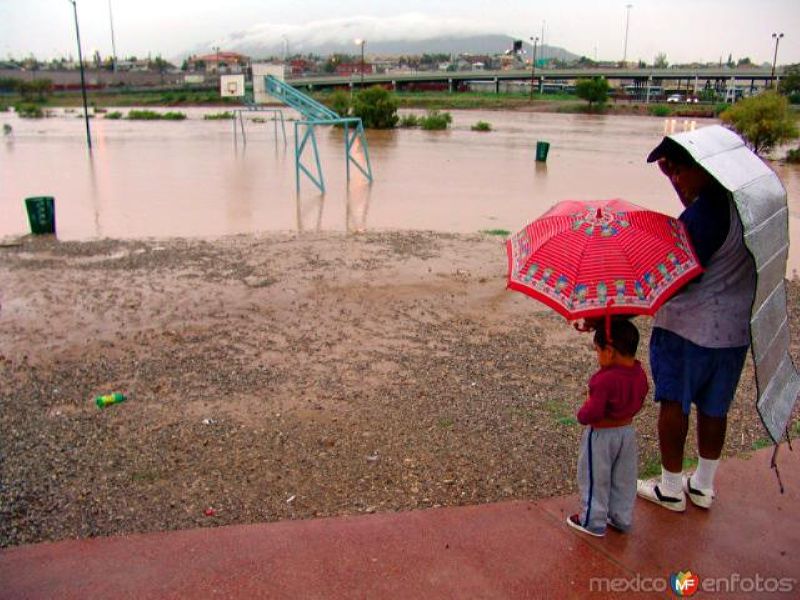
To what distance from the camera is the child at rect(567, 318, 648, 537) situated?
9.27 ft

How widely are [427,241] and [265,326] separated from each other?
435 cm

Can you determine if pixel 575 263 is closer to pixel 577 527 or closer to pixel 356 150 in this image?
pixel 577 527

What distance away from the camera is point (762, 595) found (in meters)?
2.79

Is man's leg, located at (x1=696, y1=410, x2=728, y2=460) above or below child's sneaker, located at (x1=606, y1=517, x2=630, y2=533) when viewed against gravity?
above

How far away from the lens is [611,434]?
295 centimetres

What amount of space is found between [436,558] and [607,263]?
4.51 ft

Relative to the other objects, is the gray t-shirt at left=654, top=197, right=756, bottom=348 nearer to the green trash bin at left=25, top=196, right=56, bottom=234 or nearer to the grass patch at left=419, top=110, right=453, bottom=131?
the green trash bin at left=25, top=196, right=56, bottom=234

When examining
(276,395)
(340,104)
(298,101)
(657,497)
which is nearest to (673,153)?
(657,497)

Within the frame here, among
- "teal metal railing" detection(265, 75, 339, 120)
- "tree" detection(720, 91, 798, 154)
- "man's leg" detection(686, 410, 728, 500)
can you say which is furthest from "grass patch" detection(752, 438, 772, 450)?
"tree" detection(720, 91, 798, 154)

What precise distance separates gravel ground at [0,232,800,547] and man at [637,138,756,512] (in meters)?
0.77

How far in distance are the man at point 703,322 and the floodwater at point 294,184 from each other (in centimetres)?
752

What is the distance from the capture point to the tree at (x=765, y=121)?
2570 centimetres

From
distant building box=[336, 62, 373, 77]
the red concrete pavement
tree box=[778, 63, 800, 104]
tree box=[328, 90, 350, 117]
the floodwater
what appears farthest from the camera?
distant building box=[336, 62, 373, 77]

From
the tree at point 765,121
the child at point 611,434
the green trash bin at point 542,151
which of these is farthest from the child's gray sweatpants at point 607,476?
the tree at point 765,121
